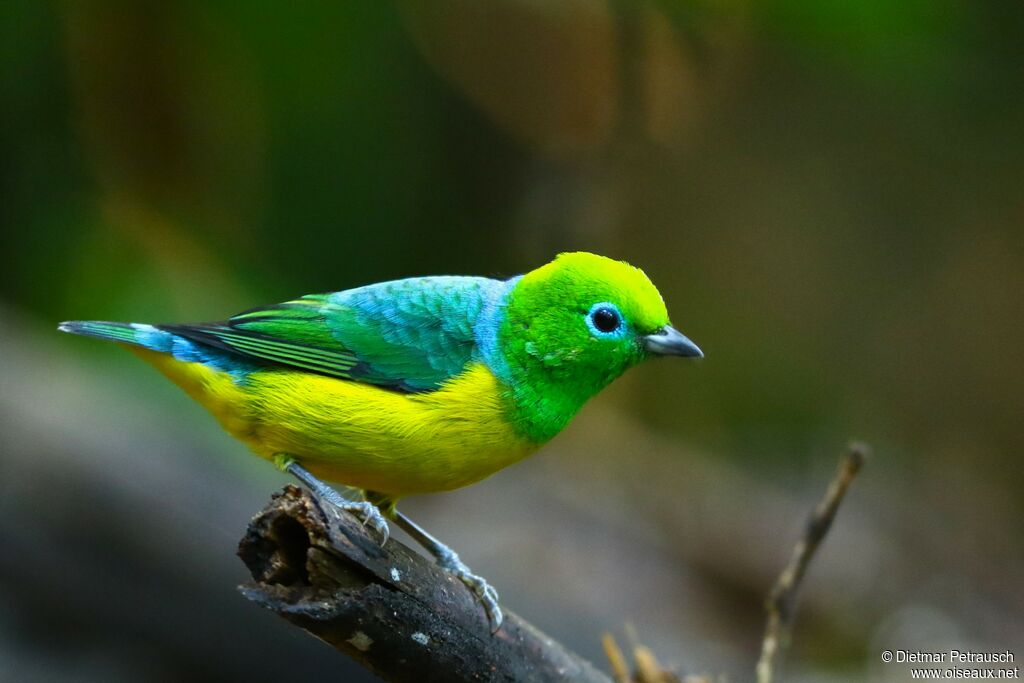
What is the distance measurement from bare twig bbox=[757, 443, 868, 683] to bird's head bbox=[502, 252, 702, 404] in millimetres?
585

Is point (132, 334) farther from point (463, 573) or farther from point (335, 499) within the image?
point (463, 573)

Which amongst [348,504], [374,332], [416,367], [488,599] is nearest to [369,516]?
[348,504]

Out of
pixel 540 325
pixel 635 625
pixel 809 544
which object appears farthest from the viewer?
pixel 635 625

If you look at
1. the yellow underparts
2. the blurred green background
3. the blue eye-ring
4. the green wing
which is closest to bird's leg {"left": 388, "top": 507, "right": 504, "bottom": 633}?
the yellow underparts

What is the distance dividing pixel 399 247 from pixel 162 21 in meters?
1.96

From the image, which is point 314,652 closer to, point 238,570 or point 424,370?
A: point 238,570

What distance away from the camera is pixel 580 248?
261 inches

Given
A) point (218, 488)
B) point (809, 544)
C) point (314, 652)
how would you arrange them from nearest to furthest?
point (809, 544)
point (314, 652)
point (218, 488)

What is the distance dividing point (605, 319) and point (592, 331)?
0.19 feet

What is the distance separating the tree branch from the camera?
101 inches

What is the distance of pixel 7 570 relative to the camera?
5566 millimetres

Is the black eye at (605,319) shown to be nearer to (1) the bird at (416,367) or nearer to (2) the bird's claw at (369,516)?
(1) the bird at (416,367)

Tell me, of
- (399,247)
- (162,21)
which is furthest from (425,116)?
(162,21)

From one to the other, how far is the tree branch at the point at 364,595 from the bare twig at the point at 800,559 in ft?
3.08
